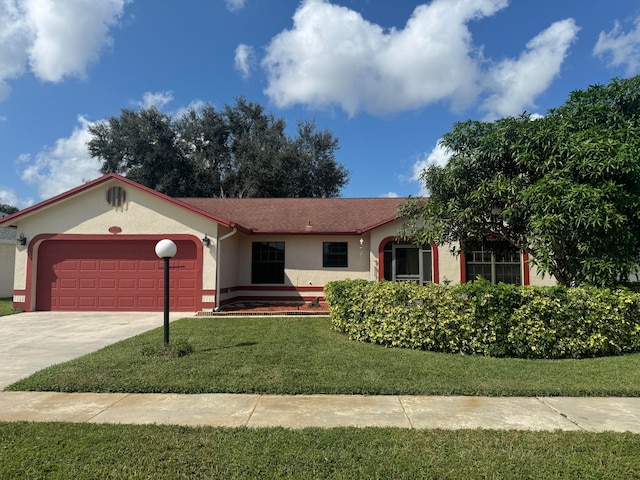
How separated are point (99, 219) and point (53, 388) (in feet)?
30.6

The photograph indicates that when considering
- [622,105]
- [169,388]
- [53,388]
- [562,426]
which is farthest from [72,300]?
[622,105]

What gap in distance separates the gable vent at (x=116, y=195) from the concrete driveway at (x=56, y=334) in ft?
11.9

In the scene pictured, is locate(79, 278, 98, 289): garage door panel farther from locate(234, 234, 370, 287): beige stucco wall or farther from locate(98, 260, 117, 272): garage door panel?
locate(234, 234, 370, 287): beige stucco wall

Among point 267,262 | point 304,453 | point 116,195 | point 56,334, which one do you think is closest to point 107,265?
point 116,195

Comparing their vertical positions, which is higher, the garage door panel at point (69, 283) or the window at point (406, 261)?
the window at point (406, 261)

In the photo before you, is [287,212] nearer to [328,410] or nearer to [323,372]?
[323,372]

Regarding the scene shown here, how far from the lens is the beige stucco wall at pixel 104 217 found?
1359 centimetres

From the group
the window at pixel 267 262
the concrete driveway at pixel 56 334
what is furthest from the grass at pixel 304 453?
the window at pixel 267 262

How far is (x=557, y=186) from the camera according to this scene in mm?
7215

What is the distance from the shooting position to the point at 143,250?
13.8m

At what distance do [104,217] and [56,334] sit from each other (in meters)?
5.12

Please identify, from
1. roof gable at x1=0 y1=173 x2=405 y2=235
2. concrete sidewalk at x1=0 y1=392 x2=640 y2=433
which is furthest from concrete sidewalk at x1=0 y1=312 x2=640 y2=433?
roof gable at x1=0 y1=173 x2=405 y2=235

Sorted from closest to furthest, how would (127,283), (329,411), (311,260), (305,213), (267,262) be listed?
(329,411), (127,283), (311,260), (267,262), (305,213)

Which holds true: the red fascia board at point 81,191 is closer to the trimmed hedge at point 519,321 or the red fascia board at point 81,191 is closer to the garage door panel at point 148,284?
the garage door panel at point 148,284
